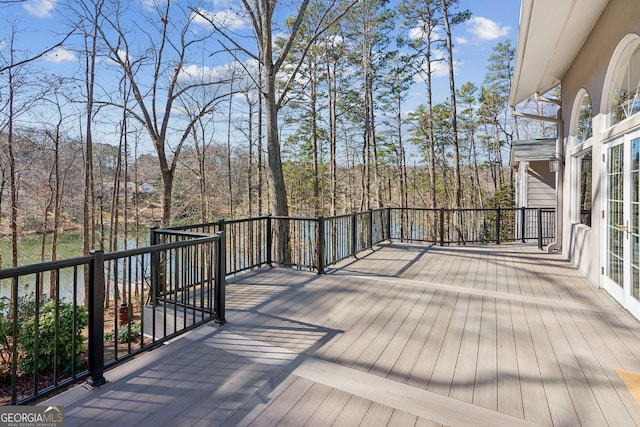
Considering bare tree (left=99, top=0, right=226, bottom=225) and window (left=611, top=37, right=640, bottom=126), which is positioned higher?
bare tree (left=99, top=0, right=226, bottom=225)

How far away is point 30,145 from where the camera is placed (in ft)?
28.2

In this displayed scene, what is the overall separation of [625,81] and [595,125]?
884 millimetres

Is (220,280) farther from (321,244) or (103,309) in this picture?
(321,244)

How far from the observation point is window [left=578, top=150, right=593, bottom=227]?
16.5ft

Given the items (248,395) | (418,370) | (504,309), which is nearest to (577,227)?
(504,309)

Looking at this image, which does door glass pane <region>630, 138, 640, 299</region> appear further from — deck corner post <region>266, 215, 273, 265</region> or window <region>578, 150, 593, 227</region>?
deck corner post <region>266, 215, 273, 265</region>

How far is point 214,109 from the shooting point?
33.2 feet

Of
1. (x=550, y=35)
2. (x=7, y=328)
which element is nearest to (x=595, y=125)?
(x=550, y=35)

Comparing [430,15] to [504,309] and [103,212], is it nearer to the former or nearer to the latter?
[504,309]

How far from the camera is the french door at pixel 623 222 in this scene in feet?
11.0

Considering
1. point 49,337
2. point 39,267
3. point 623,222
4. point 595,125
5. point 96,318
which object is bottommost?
point 49,337

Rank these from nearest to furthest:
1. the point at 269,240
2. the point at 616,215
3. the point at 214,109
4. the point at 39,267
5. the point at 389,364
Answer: the point at 39,267, the point at 389,364, the point at 616,215, the point at 269,240, the point at 214,109

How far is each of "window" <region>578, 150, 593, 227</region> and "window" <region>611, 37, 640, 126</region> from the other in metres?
1.19

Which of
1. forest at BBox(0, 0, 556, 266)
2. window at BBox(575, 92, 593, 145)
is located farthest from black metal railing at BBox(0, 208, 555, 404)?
window at BBox(575, 92, 593, 145)
